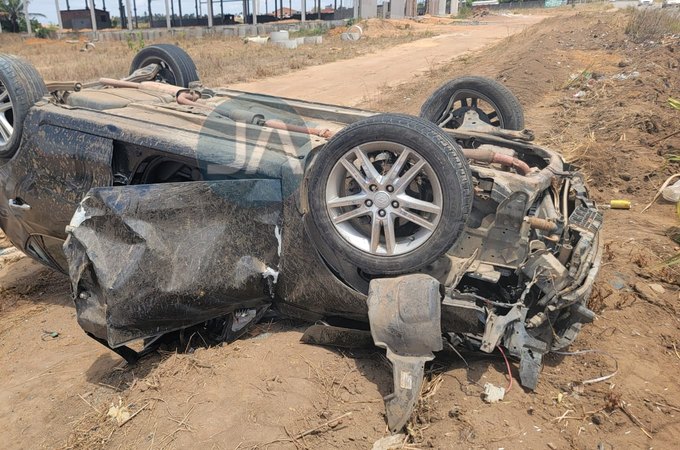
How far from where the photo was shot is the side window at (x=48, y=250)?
171 inches

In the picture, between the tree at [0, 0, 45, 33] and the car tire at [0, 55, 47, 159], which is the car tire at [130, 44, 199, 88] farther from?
the tree at [0, 0, 45, 33]

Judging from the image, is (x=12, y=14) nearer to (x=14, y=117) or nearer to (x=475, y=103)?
(x=14, y=117)

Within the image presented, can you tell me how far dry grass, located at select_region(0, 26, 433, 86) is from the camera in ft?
59.2

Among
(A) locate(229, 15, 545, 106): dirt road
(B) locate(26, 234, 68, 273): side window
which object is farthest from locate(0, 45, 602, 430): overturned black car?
(A) locate(229, 15, 545, 106): dirt road

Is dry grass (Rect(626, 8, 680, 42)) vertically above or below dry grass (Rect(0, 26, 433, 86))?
above

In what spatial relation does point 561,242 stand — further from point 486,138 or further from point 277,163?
point 277,163

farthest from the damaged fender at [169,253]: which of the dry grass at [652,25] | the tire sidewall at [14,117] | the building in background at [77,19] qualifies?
the building in background at [77,19]

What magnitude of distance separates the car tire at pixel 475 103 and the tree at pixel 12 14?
47.1 meters

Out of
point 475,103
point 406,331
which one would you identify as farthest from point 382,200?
point 475,103

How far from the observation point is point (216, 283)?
3.20 meters

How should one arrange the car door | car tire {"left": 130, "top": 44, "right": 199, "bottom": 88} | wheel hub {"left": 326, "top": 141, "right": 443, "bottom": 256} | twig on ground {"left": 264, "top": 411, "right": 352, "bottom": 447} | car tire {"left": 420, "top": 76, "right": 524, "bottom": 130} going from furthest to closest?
car tire {"left": 130, "top": 44, "right": 199, "bottom": 88}, car tire {"left": 420, "top": 76, "right": 524, "bottom": 130}, the car door, wheel hub {"left": 326, "top": 141, "right": 443, "bottom": 256}, twig on ground {"left": 264, "top": 411, "right": 352, "bottom": 447}

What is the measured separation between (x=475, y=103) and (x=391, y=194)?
250cm

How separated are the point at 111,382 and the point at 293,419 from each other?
4.49ft

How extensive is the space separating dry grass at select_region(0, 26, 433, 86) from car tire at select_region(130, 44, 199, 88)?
10.1 metres
